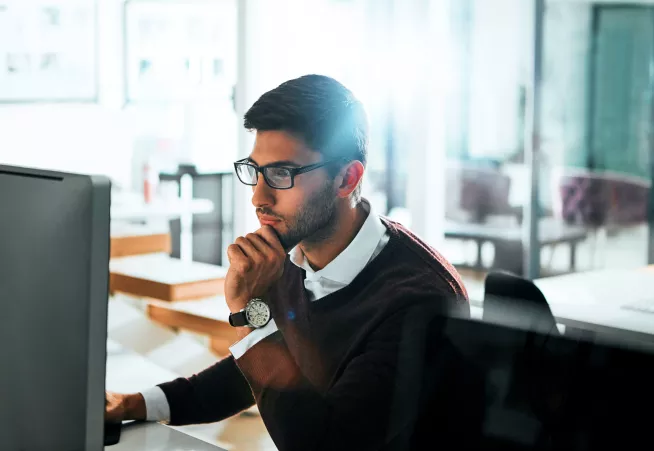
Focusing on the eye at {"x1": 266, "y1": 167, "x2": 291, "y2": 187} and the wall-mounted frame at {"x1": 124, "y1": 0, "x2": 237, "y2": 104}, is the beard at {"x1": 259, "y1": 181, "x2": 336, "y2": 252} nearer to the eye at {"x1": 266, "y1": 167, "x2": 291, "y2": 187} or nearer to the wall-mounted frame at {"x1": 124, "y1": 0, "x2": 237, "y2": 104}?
the eye at {"x1": 266, "y1": 167, "x2": 291, "y2": 187}

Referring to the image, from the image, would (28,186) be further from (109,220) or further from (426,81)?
(426,81)

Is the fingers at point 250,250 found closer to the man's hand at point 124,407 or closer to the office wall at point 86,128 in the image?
the man's hand at point 124,407

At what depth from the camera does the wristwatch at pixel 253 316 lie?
147cm

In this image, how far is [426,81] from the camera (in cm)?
394

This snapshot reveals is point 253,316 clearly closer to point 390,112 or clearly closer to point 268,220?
point 268,220

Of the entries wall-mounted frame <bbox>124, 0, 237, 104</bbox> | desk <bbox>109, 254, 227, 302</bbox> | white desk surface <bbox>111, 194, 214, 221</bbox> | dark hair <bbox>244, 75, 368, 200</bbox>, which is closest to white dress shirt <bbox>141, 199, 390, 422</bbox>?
dark hair <bbox>244, 75, 368, 200</bbox>

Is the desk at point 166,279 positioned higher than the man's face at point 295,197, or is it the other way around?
the man's face at point 295,197

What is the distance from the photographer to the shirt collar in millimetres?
1602

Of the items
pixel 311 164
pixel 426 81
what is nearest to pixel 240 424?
pixel 311 164

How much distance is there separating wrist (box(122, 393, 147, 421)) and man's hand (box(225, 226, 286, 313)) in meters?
0.22

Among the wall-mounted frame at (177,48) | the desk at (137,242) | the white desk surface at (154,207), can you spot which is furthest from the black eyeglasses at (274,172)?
the wall-mounted frame at (177,48)

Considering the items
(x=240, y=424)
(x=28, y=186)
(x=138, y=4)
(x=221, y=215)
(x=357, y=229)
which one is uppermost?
(x=138, y=4)

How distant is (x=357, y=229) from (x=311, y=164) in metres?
0.16

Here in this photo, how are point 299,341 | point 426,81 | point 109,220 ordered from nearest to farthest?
1. point 109,220
2. point 299,341
3. point 426,81
